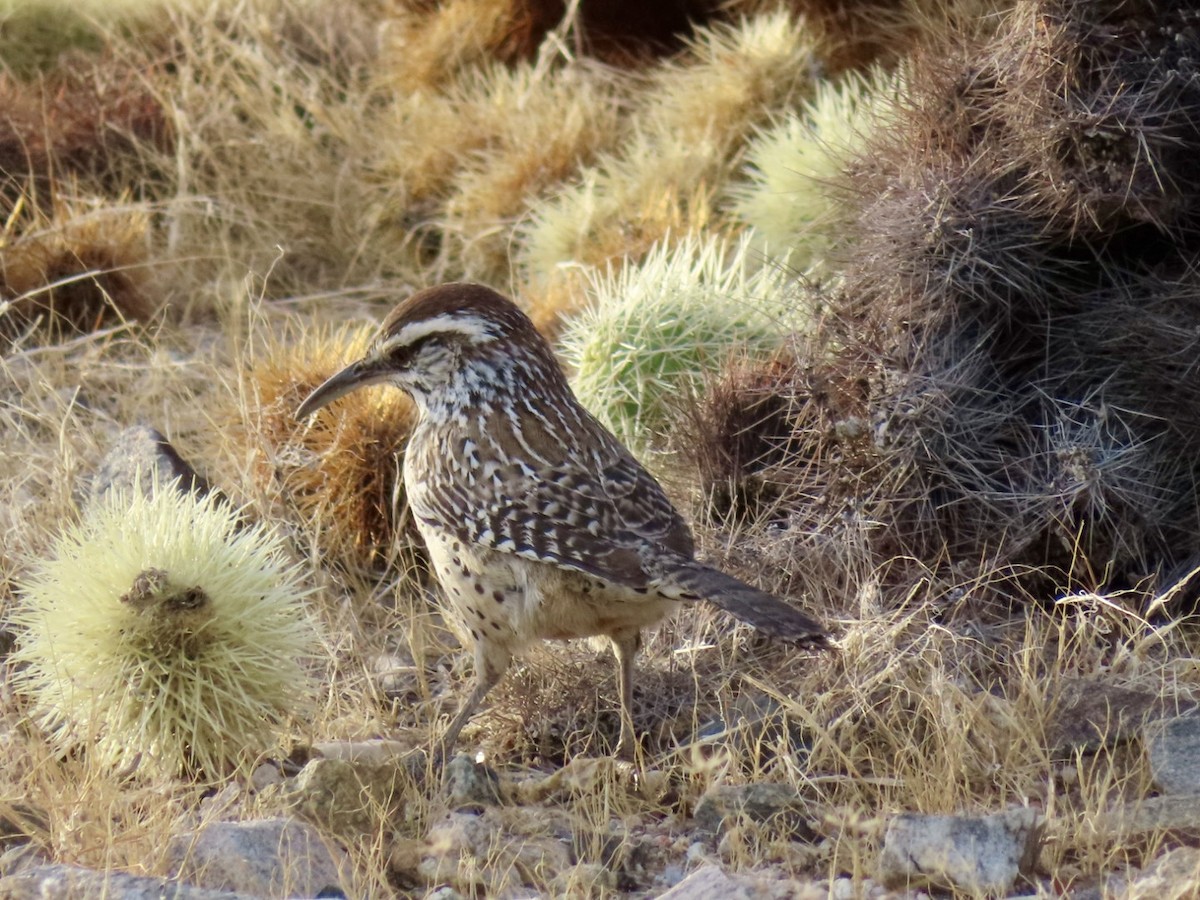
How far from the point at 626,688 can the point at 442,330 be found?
1.20m

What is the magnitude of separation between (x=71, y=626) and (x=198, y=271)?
407cm

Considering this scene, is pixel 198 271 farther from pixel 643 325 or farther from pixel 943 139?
pixel 943 139

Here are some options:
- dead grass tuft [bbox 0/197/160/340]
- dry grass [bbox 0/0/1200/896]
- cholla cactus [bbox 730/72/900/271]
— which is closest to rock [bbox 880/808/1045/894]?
dry grass [bbox 0/0/1200/896]

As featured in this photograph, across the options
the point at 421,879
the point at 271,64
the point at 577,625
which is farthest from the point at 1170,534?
the point at 271,64

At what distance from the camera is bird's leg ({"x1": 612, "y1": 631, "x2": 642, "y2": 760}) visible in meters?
4.49

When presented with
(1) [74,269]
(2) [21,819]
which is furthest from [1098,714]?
(1) [74,269]

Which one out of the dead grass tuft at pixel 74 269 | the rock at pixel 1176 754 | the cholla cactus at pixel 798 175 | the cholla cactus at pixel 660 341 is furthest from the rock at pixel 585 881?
the dead grass tuft at pixel 74 269

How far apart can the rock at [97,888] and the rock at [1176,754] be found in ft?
7.15

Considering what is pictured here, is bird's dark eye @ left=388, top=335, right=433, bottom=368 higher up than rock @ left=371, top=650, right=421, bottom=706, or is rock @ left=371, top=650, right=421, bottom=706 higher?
bird's dark eye @ left=388, top=335, right=433, bottom=368

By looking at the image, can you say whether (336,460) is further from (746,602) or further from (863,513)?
(746,602)

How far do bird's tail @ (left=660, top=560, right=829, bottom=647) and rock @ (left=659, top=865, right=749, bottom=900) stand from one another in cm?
68

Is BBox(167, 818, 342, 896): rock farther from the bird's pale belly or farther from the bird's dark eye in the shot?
the bird's dark eye

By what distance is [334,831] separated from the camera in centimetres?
380

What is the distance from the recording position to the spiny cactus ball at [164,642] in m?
3.98
